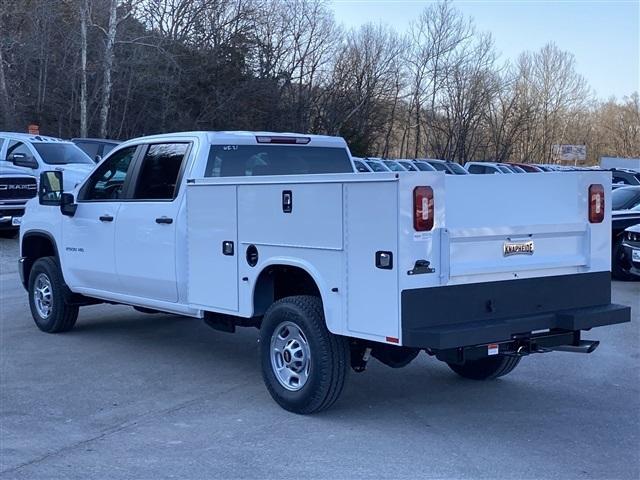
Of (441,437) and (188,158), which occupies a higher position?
(188,158)

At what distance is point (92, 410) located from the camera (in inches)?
269

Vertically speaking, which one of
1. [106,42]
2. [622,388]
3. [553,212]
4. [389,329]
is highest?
[106,42]

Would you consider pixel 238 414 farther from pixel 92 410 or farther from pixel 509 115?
pixel 509 115

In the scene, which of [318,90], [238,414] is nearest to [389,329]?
[238,414]

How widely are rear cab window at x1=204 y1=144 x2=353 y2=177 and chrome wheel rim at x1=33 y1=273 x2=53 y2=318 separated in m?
2.94

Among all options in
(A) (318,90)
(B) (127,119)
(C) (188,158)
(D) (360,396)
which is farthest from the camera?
(A) (318,90)

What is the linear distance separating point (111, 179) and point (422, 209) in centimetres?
419

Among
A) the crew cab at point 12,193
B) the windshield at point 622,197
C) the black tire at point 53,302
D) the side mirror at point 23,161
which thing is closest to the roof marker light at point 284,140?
the black tire at point 53,302

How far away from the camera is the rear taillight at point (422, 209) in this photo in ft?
18.9

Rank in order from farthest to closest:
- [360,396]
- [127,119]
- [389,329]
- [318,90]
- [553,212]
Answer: [318,90], [127,119], [360,396], [553,212], [389,329]

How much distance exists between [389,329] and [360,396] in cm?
159

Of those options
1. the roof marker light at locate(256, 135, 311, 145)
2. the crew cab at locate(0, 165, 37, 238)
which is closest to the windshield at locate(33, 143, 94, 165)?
the crew cab at locate(0, 165, 37, 238)

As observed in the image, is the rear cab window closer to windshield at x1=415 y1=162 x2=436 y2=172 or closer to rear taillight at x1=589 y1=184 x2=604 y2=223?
rear taillight at x1=589 y1=184 x2=604 y2=223

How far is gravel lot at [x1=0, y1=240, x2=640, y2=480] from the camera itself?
556 centimetres
